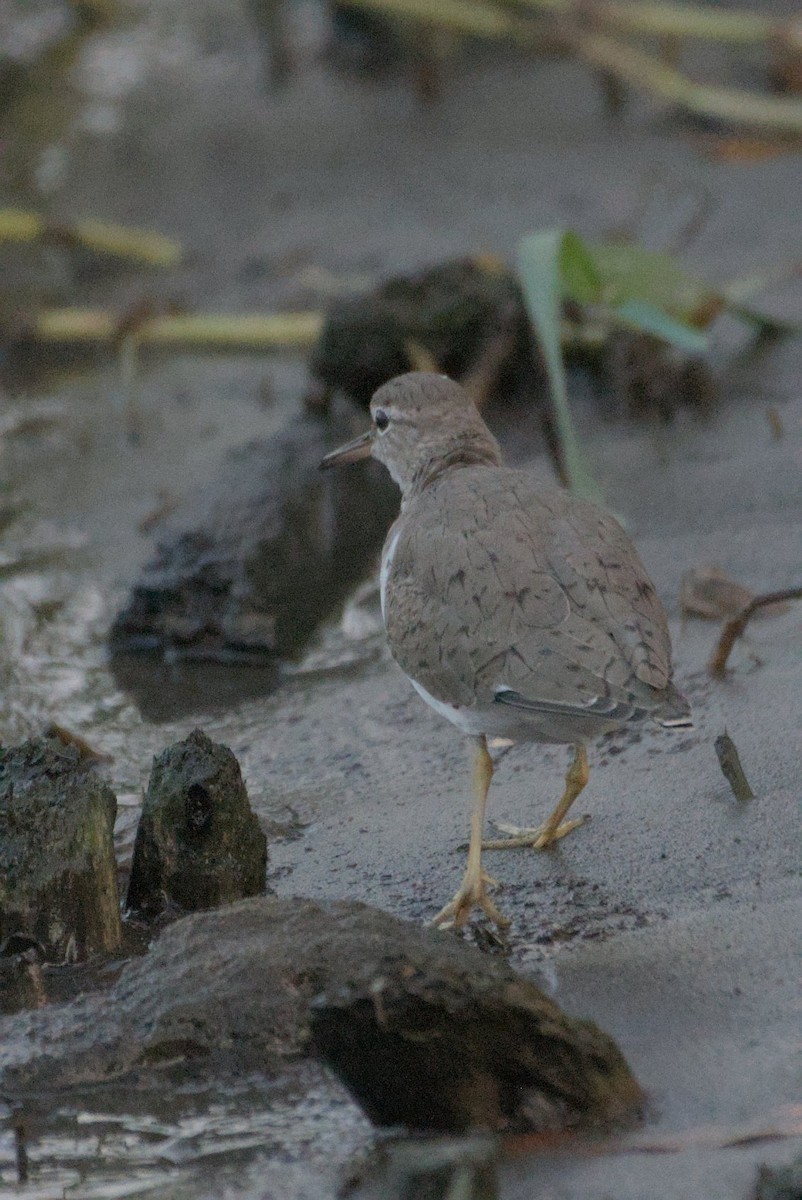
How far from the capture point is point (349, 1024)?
10.0 feet

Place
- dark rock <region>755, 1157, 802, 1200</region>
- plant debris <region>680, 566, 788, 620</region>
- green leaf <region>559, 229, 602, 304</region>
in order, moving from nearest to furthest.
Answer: dark rock <region>755, 1157, 802, 1200</region> < plant debris <region>680, 566, 788, 620</region> < green leaf <region>559, 229, 602, 304</region>

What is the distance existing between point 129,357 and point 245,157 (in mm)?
2595

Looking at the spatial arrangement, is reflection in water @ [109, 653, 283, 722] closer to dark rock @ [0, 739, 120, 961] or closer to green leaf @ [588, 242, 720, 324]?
dark rock @ [0, 739, 120, 961]

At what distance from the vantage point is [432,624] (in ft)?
14.0

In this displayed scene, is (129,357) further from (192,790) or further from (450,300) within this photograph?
(192,790)

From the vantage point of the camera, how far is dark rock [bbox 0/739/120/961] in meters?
3.94

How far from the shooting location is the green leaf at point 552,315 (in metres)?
5.71

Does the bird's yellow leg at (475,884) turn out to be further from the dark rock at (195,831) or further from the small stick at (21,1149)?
the small stick at (21,1149)

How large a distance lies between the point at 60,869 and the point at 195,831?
36cm

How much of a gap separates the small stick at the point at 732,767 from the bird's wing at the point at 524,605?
0.31 metres

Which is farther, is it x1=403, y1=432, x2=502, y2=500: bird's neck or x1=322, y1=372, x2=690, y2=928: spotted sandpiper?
x1=403, y1=432, x2=502, y2=500: bird's neck

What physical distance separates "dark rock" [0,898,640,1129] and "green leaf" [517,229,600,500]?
2463 mm

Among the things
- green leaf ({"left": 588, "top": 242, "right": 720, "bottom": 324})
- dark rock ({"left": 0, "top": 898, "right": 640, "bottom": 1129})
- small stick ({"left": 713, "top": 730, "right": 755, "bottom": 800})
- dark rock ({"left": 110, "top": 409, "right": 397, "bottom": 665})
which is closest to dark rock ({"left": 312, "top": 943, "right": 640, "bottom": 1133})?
dark rock ({"left": 0, "top": 898, "right": 640, "bottom": 1129})

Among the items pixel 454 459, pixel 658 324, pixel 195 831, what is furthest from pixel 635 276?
pixel 195 831
